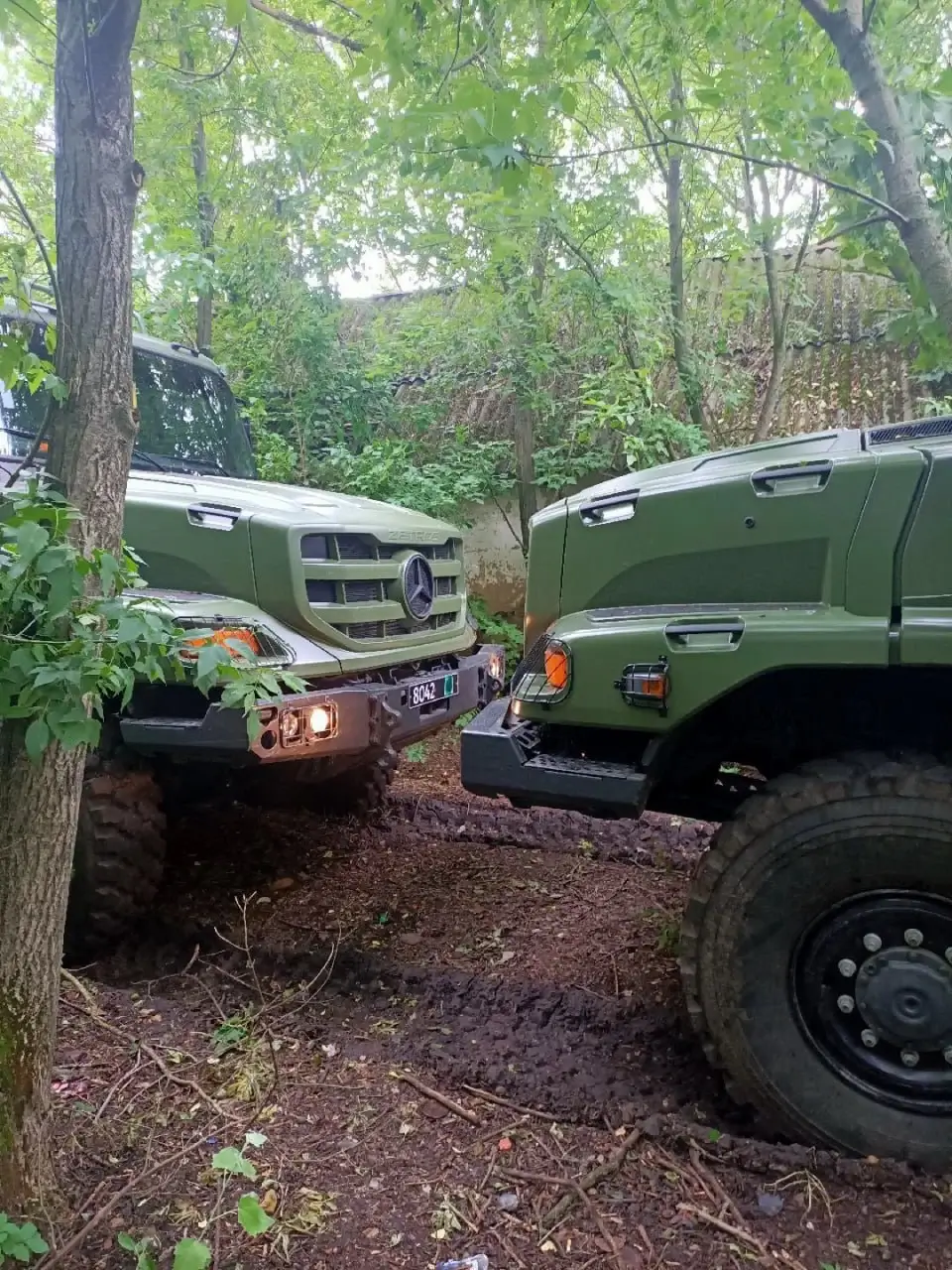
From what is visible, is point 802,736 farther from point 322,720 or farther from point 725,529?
point 322,720

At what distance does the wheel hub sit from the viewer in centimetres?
203

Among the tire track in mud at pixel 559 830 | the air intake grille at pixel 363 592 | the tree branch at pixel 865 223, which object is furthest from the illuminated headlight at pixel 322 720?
the tree branch at pixel 865 223

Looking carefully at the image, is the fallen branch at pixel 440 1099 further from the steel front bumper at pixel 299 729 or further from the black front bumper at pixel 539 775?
the steel front bumper at pixel 299 729

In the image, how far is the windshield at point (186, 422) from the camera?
169 inches

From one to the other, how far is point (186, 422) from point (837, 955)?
3.98 meters

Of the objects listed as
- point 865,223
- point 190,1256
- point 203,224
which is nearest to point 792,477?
point 865,223

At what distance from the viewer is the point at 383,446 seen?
7.91 meters

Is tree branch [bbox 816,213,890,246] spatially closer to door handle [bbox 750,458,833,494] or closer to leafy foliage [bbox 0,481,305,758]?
door handle [bbox 750,458,833,494]

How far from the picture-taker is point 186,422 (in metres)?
4.59

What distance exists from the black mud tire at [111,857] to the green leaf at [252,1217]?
1.70m

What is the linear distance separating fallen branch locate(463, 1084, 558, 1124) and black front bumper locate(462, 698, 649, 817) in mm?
798

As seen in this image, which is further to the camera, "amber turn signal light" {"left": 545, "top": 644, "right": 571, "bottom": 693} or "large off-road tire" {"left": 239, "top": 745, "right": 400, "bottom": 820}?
"large off-road tire" {"left": 239, "top": 745, "right": 400, "bottom": 820}

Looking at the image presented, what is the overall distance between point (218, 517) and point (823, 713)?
2.30m

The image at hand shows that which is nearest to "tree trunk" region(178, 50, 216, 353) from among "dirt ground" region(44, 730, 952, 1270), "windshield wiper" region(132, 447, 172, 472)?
"windshield wiper" region(132, 447, 172, 472)
